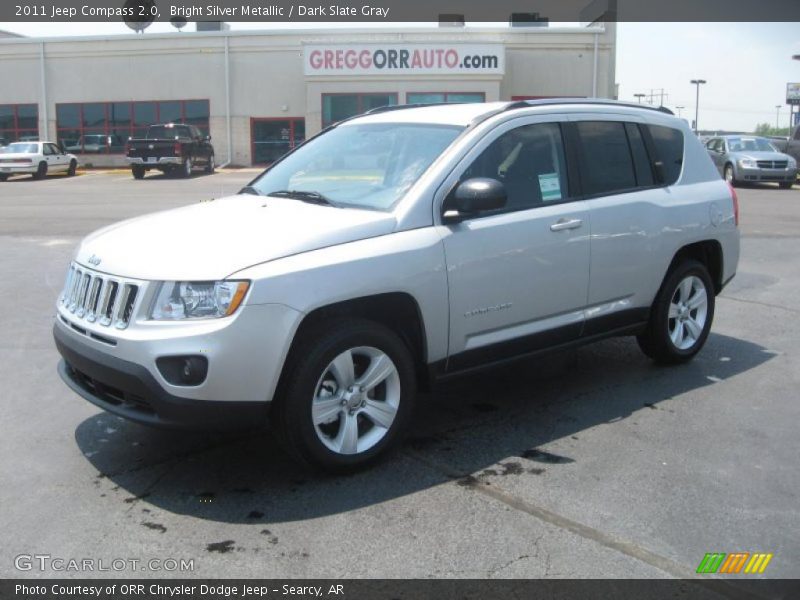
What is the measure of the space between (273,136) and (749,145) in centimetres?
2054

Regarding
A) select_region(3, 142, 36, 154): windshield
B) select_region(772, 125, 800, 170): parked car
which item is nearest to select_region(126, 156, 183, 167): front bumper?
select_region(3, 142, 36, 154): windshield

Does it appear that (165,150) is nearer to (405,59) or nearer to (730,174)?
(405,59)

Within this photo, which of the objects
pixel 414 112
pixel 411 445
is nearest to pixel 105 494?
pixel 411 445

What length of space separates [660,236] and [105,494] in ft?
12.8

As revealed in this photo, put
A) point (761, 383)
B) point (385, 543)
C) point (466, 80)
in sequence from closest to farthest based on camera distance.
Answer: point (385, 543), point (761, 383), point (466, 80)

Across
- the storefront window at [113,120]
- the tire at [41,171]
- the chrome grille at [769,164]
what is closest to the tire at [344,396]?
A: the chrome grille at [769,164]

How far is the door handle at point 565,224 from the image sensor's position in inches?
198

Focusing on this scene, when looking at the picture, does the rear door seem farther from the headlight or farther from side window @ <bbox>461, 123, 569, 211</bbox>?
the headlight

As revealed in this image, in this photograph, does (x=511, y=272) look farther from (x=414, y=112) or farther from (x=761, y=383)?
(x=761, y=383)

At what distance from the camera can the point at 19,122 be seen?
128ft

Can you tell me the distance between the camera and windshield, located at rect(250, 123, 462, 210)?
4738mm

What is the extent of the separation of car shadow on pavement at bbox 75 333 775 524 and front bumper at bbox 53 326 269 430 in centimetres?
41

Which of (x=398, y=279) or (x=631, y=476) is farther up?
(x=398, y=279)
